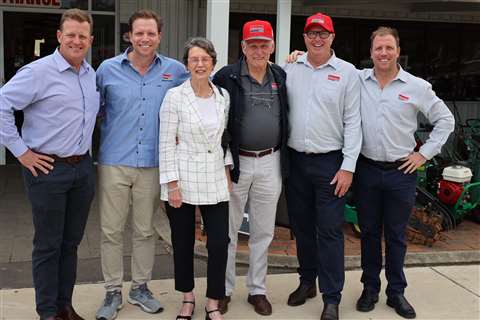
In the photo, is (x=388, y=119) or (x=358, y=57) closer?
(x=388, y=119)

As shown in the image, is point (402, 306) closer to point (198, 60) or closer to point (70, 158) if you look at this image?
point (198, 60)

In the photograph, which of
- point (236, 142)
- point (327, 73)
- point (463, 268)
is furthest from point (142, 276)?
point (463, 268)

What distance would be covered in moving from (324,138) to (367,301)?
1199 millimetres

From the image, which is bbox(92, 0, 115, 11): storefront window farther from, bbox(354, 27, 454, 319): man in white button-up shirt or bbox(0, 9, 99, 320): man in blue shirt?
bbox(354, 27, 454, 319): man in white button-up shirt

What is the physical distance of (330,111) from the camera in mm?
3617

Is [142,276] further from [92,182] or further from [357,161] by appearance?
[357,161]

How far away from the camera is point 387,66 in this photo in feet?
11.9

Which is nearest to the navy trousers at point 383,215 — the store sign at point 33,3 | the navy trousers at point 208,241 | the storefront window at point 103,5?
the navy trousers at point 208,241

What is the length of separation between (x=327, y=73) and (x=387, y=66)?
1.25 ft

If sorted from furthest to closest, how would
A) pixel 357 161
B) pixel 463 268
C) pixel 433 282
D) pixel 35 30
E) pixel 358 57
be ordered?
pixel 358 57 → pixel 35 30 → pixel 463 268 → pixel 433 282 → pixel 357 161

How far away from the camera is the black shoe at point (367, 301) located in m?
3.95

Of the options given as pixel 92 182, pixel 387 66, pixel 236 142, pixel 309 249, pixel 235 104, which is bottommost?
pixel 309 249

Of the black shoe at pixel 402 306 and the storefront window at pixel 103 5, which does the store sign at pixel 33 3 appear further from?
the black shoe at pixel 402 306

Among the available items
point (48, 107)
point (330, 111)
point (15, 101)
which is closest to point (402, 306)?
point (330, 111)
